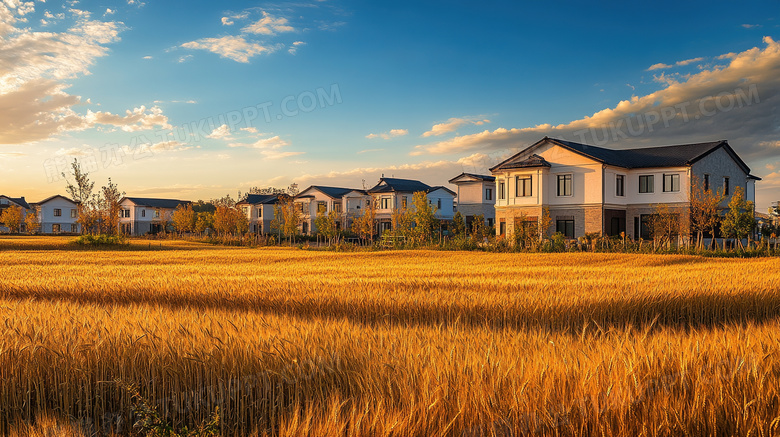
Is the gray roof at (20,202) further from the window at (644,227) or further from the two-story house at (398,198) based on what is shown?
the window at (644,227)

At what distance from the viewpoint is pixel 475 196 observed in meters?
65.9

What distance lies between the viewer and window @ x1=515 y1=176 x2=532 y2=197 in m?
46.9

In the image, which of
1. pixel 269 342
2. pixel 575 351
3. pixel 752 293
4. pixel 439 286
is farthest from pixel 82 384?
pixel 752 293

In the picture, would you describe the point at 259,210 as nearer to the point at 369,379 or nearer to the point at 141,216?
the point at 141,216

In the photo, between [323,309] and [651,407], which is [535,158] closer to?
[323,309]

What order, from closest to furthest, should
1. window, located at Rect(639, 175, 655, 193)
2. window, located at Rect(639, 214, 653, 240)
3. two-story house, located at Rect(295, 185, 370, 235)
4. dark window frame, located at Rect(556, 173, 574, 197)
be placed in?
window, located at Rect(639, 214, 653, 240) < window, located at Rect(639, 175, 655, 193) < dark window frame, located at Rect(556, 173, 574, 197) < two-story house, located at Rect(295, 185, 370, 235)

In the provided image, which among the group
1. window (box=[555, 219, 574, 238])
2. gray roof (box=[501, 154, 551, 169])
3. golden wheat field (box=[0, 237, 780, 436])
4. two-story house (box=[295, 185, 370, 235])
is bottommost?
golden wheat field (box=[0, 237, 780, 436])

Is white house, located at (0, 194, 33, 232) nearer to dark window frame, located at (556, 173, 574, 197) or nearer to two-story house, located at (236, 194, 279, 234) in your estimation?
two-story house, located at (236, 194, 279, 234)

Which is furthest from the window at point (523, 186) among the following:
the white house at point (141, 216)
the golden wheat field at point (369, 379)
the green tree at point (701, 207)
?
the white house at point (141, 216)

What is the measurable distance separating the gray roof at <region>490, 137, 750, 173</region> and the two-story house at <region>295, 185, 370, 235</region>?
116 ft

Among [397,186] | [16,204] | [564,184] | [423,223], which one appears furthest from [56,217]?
[564,184]

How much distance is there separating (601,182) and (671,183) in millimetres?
6141

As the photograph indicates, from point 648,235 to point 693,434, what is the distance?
46.0 metres

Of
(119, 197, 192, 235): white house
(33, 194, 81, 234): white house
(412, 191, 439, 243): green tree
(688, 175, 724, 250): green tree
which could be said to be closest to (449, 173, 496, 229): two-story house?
(412, 191, 439, 243): green tree
